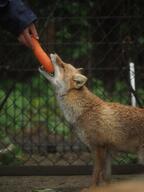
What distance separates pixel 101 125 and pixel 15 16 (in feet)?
4.46

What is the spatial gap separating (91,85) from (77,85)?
148 centimetres

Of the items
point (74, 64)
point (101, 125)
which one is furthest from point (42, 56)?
point (74, 64)

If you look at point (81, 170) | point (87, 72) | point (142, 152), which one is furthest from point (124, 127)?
point (87, 72)

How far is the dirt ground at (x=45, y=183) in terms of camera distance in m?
4.63

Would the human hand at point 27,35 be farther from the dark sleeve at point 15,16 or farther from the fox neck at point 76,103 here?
the fox neck at point 76,103

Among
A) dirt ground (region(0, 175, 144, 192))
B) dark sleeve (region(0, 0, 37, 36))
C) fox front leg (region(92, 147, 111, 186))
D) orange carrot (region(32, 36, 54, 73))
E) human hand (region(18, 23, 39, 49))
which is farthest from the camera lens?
dirt ground (region(0, 175, 144, 192))

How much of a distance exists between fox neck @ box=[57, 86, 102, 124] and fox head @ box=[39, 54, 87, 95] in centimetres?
4

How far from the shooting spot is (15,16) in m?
3.30

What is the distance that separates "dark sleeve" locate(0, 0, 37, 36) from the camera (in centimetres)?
328

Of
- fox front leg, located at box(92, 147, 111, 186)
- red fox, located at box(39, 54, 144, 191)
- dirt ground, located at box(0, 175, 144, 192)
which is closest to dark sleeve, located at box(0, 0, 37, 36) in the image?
red fox, located at box(39, 54, 144, 191)

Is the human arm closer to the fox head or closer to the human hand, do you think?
the human hand

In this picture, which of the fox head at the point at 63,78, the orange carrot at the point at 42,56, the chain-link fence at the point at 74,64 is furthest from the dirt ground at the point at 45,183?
the orange carrot at the point at 42,56

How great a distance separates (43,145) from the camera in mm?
5867

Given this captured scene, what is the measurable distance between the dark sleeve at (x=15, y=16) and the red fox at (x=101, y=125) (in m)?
0.97
